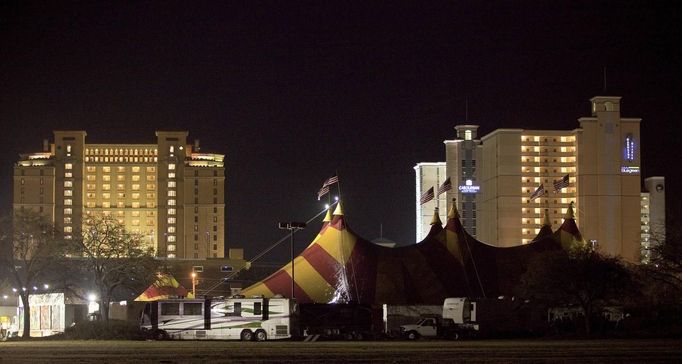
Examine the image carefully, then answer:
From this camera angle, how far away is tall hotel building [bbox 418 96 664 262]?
18200 centimetres

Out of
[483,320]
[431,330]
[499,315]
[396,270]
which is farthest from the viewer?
[396,270]

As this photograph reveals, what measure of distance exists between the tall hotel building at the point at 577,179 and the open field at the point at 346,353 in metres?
132

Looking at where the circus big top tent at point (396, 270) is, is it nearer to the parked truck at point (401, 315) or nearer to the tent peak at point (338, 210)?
the tent peak at point (338, 210)

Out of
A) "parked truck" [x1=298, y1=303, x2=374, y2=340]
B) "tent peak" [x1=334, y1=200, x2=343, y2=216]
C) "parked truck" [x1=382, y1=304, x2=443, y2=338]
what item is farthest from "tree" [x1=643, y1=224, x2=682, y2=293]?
"tent peak" [x1=334, y1=200, x2=343, y2=216]

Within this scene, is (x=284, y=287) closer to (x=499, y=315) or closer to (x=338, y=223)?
(x=338, y=223)

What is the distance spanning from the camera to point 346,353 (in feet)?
141

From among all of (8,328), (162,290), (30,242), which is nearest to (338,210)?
(162,290)

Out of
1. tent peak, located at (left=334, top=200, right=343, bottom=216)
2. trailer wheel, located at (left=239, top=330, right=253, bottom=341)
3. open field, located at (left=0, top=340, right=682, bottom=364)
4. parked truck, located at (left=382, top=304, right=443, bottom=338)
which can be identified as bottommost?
trailer wheel, located at (left=239, top=330, right=253, bottom=341)

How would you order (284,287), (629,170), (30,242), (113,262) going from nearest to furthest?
(284,287) → (30,242) → (113,262) → (629,170)

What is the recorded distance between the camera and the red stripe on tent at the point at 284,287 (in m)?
73.7

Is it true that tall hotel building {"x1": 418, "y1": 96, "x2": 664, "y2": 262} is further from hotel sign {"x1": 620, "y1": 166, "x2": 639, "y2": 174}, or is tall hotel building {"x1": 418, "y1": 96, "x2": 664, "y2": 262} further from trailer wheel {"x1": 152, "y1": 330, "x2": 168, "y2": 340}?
trailer wheel {"x1": 152, "y1": 330, "x2": 168, "y2": 340}

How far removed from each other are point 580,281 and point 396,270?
14769 mm

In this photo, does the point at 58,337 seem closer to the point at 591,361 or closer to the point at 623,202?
the point at 591,361

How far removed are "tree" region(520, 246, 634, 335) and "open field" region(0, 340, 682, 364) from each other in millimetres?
15763
